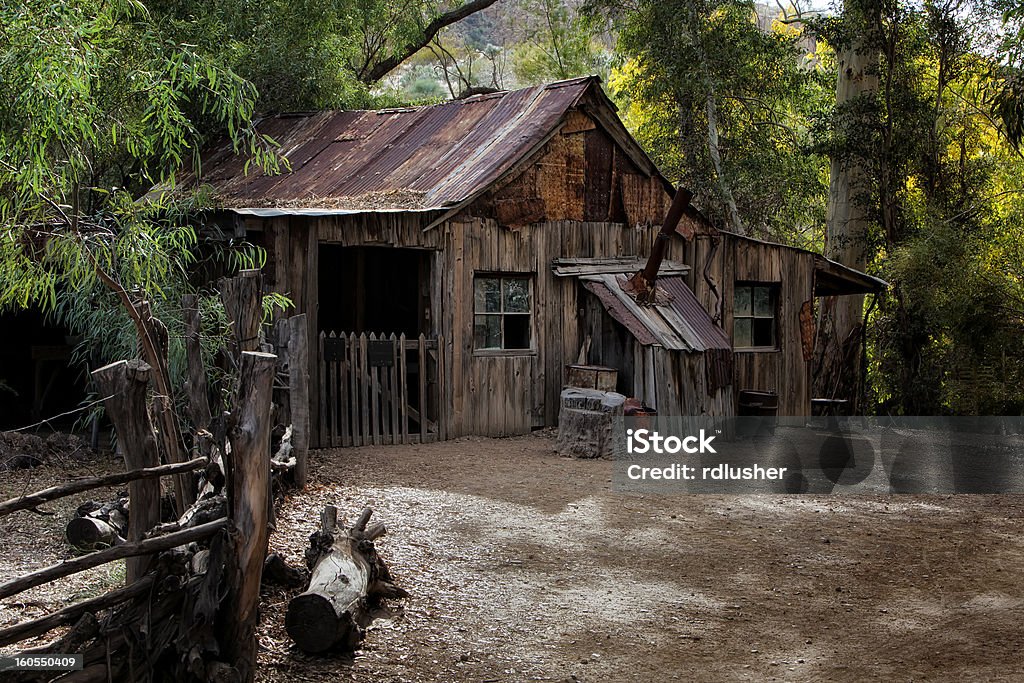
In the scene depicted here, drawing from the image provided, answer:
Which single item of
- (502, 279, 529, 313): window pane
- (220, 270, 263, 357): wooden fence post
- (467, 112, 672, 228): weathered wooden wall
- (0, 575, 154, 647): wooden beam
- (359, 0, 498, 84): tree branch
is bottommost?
(0, 575, 154, 647): wooden beam

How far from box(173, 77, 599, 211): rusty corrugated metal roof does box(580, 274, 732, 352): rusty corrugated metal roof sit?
1972mm

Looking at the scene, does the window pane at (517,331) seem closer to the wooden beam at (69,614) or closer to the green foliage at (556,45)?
the wooden beam at (69,614)

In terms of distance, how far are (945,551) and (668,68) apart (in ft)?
47.1

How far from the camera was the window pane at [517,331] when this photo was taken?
1340 centimetres

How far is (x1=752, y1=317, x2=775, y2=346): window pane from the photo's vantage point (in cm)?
1584

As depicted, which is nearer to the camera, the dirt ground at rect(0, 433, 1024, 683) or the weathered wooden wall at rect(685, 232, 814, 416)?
the dirt ground at rect(0, 433, 1024, 683)

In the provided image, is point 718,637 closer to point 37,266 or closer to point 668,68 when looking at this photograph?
point 37,266

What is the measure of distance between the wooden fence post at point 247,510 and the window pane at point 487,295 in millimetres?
8240

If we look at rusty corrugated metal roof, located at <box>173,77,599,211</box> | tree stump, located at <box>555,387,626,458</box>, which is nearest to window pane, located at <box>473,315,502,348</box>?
rusty corrugated metal roof, located at <box>173,77,599,211</box>

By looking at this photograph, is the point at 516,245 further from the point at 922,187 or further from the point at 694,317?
the point at 922,187

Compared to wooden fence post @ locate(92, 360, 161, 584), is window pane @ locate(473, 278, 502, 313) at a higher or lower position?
higher

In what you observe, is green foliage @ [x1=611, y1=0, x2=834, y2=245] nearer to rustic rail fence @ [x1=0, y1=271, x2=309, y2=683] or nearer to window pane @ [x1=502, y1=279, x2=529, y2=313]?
window pane @ [x1=502, y1=279, x2=529, y2=313]

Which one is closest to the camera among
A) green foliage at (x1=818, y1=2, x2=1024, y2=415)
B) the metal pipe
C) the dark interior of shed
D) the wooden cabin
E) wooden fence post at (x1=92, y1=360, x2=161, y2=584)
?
wooden fence post at (x1=92, y1=360, x2=161, y2=584)

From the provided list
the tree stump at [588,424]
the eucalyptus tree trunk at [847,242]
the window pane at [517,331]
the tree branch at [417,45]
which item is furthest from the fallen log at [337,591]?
the tree branch at [417,45]
